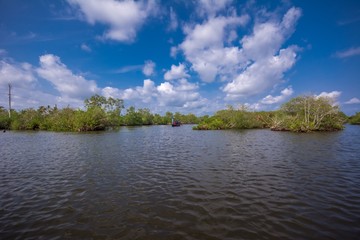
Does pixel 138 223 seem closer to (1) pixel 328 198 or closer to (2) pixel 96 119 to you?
(1) pixel 328 198

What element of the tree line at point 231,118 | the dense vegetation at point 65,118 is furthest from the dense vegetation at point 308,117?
the dense vegetation at point 65,118

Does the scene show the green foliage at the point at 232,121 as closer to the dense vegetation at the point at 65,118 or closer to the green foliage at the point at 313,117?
the green foliage at the point at 313,117

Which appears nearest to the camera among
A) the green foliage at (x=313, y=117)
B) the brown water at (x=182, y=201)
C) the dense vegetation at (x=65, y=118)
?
the brown water at (x=182, y=201)

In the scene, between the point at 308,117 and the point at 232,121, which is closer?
the point at 308,117

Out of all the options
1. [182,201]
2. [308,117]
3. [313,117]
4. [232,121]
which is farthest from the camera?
[232,121]

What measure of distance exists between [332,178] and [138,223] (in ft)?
38.8

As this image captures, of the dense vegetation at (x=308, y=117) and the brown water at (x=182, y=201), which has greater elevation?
the dense vegetation at (x=308, y=117)

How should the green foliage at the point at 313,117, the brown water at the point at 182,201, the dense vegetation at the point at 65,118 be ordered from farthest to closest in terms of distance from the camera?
the dense vegetation at the point at 65,118 → the green foliage at the point at 313,117 → the brown water at the point at 182,201

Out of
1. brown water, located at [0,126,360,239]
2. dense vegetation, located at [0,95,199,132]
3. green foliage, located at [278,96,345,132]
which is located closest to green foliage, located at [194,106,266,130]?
green foliage, located at [278,96,345,132]

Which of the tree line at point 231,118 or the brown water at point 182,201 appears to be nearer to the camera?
the brown water at point 182,201

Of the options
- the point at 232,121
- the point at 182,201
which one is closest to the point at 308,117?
the point at 232,121

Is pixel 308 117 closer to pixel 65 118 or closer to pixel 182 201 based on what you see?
pixel 182 201

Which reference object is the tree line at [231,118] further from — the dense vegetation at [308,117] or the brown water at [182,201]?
the brown water at [182,201]

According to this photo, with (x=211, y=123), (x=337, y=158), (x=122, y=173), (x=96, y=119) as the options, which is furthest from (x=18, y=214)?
(x=211, y=123)
